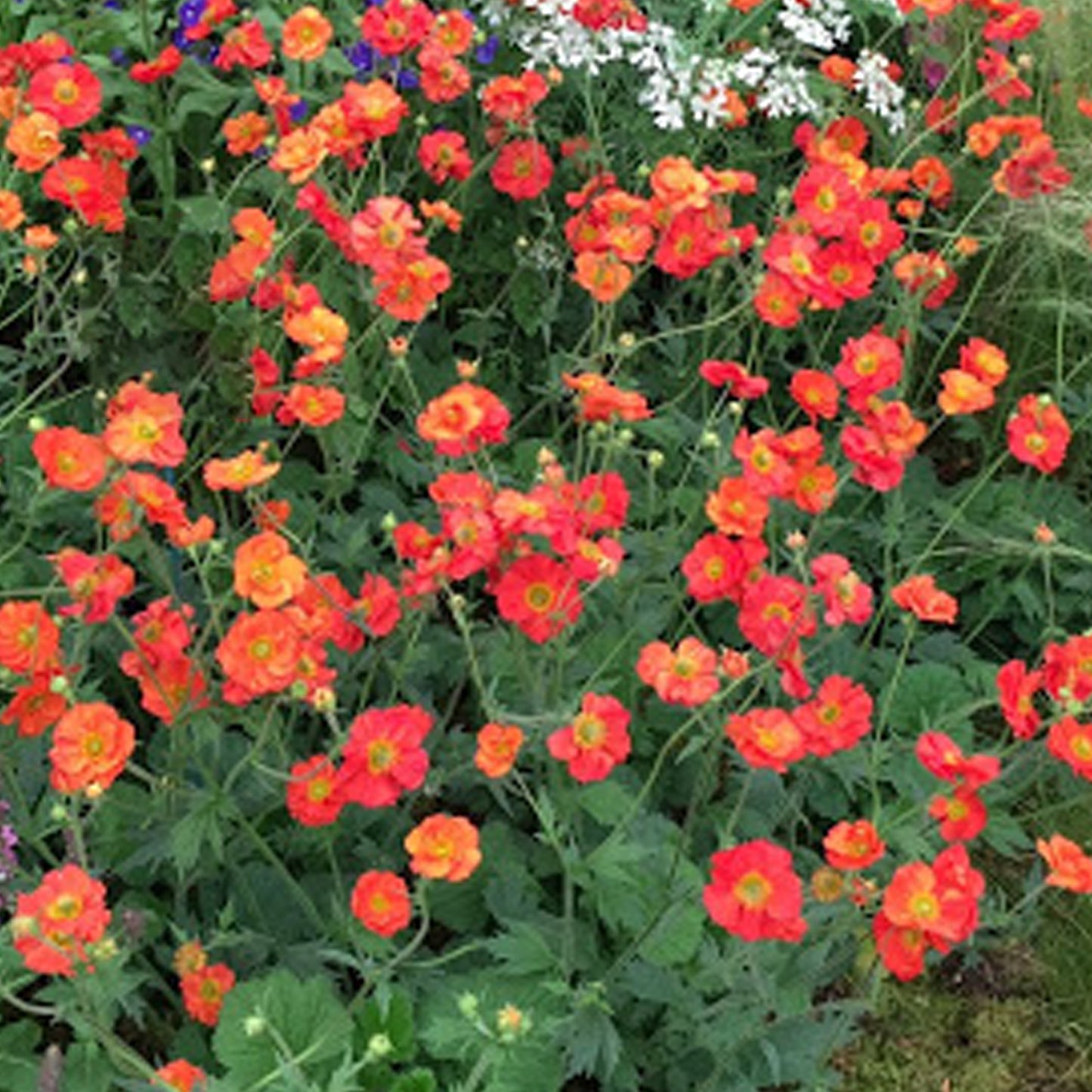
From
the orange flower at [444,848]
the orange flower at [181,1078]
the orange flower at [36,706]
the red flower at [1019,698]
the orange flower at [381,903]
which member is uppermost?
the red flower at [1019,698]

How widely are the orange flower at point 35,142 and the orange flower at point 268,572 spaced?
2.46 feet

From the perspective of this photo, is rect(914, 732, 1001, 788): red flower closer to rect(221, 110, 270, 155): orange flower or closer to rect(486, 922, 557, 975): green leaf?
rect(486, 922, 557, 975): green leaf

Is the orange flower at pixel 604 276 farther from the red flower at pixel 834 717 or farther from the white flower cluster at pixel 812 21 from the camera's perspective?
the white flower cluster at pixel 812 21

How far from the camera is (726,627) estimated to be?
8.85ft

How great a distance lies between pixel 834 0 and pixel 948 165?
402 mm

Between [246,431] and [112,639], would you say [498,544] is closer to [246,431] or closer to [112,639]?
[112,639]

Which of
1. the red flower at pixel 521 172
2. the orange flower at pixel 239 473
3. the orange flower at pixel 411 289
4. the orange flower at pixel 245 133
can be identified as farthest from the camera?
the red flower at pixel 521 172

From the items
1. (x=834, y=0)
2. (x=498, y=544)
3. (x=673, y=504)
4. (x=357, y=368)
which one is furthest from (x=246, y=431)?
(x=834, y=0)

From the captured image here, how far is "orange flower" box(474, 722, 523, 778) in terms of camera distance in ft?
5.94

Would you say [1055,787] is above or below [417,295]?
below

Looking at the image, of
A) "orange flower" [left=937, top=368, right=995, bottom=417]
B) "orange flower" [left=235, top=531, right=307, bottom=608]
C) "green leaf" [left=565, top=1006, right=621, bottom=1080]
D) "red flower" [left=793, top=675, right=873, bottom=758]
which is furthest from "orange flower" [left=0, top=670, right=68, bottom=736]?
"orange flower" [left=937, top=368, right=995, bottom=417]

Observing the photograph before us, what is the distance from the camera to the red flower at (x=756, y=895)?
5.51 ft

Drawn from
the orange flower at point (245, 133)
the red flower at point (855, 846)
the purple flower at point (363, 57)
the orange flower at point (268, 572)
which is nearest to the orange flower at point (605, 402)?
the orange flower at point (268, 572)

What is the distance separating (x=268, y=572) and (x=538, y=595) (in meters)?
0.29
